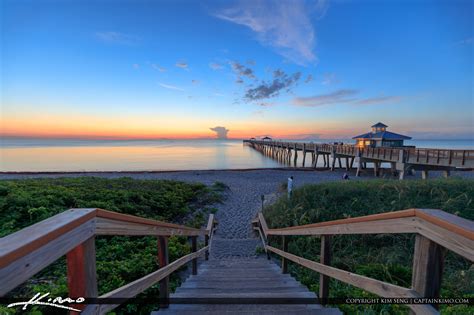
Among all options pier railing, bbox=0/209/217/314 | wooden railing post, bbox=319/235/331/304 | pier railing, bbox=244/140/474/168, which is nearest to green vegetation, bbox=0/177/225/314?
pier railing, bbox=0/209/217/314

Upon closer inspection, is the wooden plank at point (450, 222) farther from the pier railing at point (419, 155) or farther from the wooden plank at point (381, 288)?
the pier railing at point (419, 155)

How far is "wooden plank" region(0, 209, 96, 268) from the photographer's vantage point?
71cm

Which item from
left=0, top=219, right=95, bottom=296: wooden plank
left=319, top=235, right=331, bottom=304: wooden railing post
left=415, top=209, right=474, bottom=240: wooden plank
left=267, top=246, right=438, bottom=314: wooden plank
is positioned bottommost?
left=319, top=235, right=331, bottom=304: wooden railing post

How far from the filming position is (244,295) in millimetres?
2439

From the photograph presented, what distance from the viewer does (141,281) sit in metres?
1.58

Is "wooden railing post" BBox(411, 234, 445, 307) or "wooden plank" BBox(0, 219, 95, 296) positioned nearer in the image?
"wooden plank" BBox(0, 219, 95, 296)

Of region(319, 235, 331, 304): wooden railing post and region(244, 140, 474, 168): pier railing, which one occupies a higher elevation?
region(244, 140, 474, 168): pier railing

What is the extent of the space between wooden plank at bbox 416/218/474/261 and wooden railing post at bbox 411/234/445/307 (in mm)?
53

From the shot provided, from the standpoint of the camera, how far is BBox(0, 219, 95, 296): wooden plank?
70 cm

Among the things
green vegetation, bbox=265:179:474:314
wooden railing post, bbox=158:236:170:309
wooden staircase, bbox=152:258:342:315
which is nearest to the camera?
wooden staircase, bbox=152:258:342:315

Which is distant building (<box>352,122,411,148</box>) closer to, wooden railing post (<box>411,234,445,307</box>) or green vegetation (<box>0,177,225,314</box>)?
green vegetation (<box>0,177,225,314</box>)

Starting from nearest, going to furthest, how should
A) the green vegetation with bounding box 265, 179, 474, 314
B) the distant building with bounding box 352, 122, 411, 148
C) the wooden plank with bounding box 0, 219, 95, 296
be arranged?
the wooden plank with bounding box 0, 219, 95, 296, the green vegetation with bounding box 265, 179, 474, 314, the distant building with bounding box 352, 122, 411, 148

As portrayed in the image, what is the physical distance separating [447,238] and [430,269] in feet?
0.68

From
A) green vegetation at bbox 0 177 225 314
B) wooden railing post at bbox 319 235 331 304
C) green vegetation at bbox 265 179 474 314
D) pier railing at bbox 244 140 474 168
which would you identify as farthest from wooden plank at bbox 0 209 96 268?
pier railing at bbox 244 140 474 168
